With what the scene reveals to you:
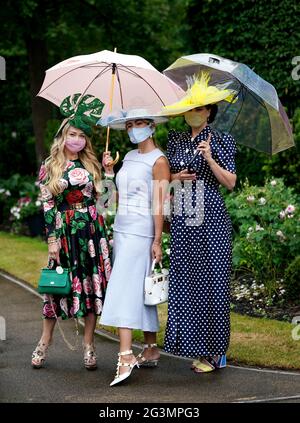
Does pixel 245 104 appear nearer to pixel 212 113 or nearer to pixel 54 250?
pixel 212 113

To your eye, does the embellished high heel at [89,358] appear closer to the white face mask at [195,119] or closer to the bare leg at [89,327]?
the bare leg at [89,327]

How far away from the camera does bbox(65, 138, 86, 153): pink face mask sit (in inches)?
236

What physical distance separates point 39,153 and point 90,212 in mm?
8754

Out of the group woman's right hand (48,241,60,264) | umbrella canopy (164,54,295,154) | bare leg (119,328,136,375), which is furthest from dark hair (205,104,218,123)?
bare leg (119,328,136,375)

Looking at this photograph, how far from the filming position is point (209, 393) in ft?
18.0

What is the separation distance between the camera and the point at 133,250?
5859 mm

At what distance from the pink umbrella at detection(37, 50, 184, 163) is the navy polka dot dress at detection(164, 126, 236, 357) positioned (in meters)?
0.53

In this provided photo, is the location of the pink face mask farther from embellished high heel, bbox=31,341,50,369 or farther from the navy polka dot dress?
embellished high heel, bbox=31,341,50,369

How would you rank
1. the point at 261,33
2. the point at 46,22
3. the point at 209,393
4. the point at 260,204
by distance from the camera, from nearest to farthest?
the point at 209,393, the point at 260,204, the point at 261,33, the point at 46,22

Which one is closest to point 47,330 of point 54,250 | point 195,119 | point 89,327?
point 89,327

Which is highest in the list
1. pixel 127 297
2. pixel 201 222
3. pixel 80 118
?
pixel 80 118

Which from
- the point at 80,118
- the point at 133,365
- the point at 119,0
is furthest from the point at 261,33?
the point at 133,365

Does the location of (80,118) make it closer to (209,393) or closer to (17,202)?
(209,393)

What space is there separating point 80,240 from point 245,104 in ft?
4.86
